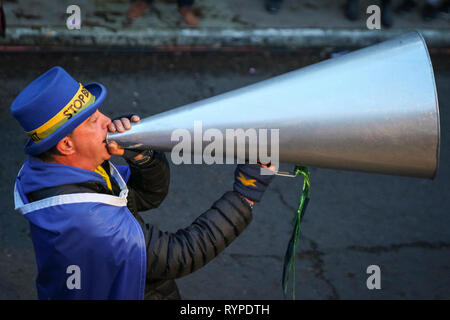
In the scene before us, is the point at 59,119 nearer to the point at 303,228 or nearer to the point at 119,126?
the point at 119,126

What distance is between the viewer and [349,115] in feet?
6.48

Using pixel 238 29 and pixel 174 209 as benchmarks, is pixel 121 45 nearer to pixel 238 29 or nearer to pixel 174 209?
pixel 238 29

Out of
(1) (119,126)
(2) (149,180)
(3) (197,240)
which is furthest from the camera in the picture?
(2) (149,180)

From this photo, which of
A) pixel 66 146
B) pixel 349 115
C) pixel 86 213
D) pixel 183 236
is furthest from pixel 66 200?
pixel 349 115

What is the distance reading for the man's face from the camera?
2.13 m

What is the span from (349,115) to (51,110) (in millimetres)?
1010

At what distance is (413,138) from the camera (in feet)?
6.43

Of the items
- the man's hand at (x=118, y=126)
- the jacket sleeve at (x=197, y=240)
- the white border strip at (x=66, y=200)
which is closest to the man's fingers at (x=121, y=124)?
the man's hand at (x=118, y=126)

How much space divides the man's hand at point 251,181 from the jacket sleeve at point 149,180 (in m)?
0.37

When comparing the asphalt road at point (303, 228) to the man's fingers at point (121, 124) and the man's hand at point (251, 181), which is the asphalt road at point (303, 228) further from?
the man's fingers at point (121, 124)

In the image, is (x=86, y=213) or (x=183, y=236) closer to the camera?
(x=86, y=213)
